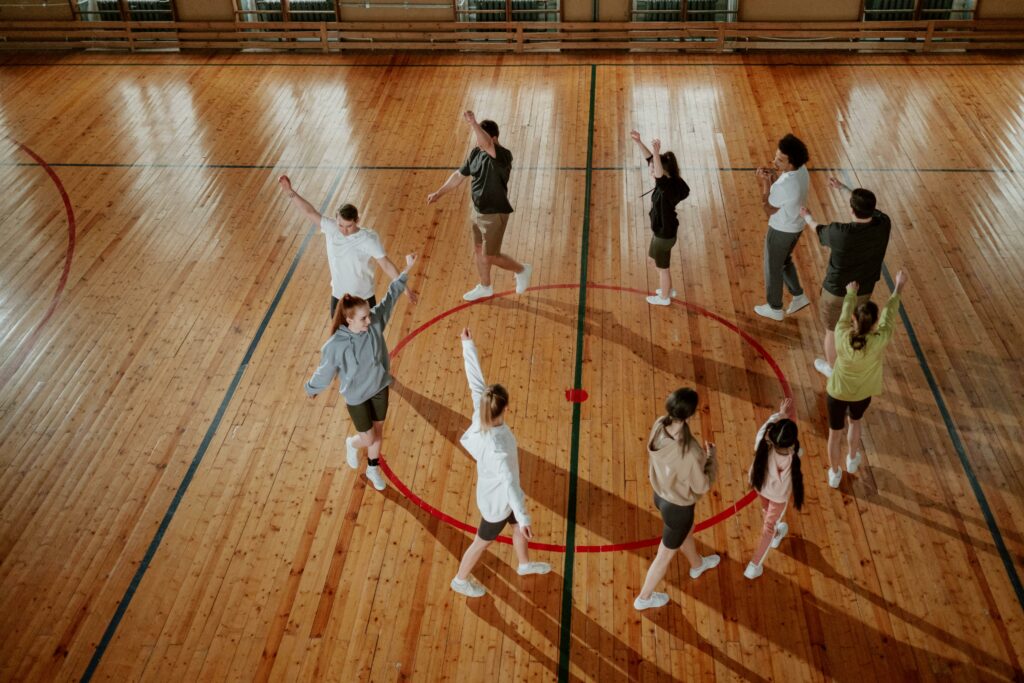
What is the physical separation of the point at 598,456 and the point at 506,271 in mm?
2584

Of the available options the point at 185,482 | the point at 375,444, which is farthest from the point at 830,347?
the point at 185,482

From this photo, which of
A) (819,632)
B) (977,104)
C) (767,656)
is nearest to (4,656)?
(767,656)

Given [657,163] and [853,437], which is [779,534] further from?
[657,163]

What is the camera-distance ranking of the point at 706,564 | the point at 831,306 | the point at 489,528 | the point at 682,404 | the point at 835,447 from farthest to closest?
the point at 831,306 → the point at 835,447 → the point at 706,564 → the point at 489,528 → the point at 682,404

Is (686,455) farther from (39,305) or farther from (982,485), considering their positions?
(39,305)

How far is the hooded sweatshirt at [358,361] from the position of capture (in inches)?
206

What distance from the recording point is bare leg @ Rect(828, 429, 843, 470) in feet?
18.7

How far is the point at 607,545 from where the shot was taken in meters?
5.57

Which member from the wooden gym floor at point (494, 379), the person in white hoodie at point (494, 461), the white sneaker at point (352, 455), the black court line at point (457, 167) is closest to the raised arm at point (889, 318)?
the wooden gym floor at point (494, 379)

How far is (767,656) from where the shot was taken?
4.91 metres

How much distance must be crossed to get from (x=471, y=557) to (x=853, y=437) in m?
2.66

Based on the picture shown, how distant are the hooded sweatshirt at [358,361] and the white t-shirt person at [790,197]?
2962 millimetres

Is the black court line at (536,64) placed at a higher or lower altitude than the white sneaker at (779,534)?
higher

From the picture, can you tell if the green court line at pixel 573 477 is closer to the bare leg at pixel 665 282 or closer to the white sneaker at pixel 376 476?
the bare leg at pixel 665 282
